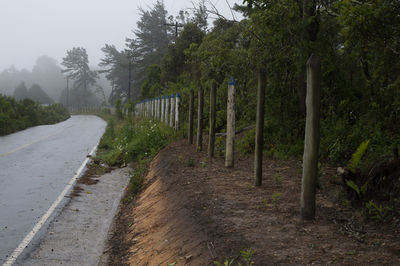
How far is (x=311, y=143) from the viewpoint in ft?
15.2

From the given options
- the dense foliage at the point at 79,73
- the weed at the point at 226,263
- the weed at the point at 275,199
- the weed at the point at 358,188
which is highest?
the dense foliage at the point at 79,73

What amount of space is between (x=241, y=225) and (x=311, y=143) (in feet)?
4.09

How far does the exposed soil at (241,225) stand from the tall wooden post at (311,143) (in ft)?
0.69

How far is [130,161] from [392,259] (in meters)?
11.0

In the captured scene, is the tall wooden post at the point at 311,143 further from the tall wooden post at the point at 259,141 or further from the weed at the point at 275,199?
the tall wooden post at the point at 259,141

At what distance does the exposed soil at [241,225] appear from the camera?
3816 mm

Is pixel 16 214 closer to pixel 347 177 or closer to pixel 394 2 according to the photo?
pixel 347 177

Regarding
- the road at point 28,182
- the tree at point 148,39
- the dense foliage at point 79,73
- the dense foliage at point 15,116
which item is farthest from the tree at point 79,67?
the road at point 28,182

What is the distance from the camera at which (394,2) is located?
17.3ft

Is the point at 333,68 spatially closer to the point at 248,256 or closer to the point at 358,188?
the point at 358,188

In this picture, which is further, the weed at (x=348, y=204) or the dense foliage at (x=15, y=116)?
the dense foliage at (x=15, y=116)

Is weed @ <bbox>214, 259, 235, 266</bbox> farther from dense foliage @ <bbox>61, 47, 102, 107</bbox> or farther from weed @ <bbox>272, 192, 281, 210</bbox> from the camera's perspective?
dense foliage @ <bbox>61, 47, 102, 107</bbox>

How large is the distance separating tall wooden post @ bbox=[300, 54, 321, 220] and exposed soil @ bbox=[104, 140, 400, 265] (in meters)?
0.21

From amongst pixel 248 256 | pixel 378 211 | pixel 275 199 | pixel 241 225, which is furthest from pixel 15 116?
pixel 248 256
